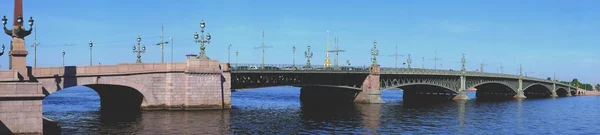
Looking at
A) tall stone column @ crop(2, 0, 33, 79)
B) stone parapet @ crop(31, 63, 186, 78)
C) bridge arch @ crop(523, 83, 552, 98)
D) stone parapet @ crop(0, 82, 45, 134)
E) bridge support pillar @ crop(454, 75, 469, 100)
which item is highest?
tall stone column @ crop(2, 0, 33, 79)

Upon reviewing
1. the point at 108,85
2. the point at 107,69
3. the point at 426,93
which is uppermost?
the point at 107,69

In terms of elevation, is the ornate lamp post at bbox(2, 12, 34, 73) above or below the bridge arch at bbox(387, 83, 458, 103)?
above

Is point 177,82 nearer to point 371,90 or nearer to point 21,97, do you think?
point 21,97

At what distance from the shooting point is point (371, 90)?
9056 centimetres

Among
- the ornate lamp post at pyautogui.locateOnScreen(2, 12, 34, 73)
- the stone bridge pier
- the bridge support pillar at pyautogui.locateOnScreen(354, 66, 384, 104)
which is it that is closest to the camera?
the ornate lamp post at pyautogui.locateOnScreen(2, 12, 34, 73)

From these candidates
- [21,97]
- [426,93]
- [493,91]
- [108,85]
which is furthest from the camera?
[493,91]

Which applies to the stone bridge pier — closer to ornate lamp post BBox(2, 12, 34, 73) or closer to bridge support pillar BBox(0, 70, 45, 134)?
Result: ornate lamp post BBox(2, 12, 34, 73)

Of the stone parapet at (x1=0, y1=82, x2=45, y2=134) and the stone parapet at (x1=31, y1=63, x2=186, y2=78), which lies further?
the stone parapet at (x1=31, y1=63, x2=186, y2=78)

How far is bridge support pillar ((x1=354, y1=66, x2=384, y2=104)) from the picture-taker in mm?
90062

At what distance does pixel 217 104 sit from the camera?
63500mm

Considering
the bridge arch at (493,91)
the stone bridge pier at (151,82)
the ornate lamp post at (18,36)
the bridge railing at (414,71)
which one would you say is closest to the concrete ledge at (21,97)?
the ornate lamp post at (18,36)

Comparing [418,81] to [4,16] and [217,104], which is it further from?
[4,16]

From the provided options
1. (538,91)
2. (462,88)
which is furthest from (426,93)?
(538,91)

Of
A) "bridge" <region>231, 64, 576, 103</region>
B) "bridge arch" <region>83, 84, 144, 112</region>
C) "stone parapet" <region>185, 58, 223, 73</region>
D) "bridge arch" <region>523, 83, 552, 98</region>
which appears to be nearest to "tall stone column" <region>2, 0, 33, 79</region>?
"stone parapet" <region>185, 58, 223, 73</region>
